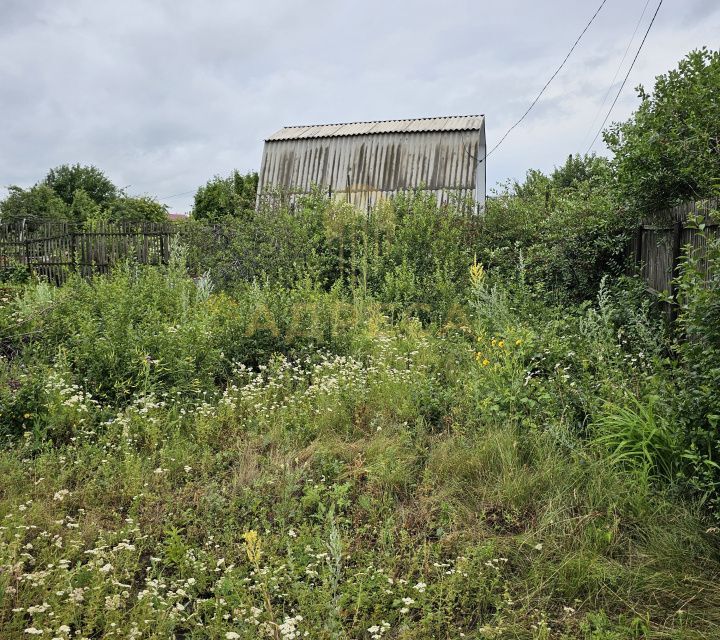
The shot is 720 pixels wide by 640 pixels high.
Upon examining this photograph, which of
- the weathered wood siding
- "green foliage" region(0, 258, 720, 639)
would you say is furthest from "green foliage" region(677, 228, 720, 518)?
the weathered wood siding

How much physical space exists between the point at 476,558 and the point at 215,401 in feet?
10.0

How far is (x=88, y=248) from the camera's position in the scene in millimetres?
13055

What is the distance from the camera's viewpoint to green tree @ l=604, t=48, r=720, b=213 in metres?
5.80

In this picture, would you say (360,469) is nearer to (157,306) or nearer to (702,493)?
(702,493)

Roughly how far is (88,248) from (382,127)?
9.71 m

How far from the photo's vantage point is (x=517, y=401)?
4.35 meters

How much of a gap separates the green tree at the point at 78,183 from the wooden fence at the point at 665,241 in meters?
34.1

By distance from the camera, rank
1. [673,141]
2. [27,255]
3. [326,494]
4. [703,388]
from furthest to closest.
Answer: [27,255] < [673,141] < [326,494] < [703,388]

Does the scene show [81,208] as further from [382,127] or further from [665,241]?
[665,241]

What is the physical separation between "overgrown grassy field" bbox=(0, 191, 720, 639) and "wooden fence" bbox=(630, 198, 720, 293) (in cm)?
112

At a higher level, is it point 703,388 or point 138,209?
point 138,209

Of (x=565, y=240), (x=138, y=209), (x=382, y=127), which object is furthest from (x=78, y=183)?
(x=565, y=240)

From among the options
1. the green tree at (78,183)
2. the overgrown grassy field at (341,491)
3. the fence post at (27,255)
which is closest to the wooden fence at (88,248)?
the fence post at (27,255)

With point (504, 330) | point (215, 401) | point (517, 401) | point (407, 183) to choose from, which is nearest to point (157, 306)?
point (215, 401)
